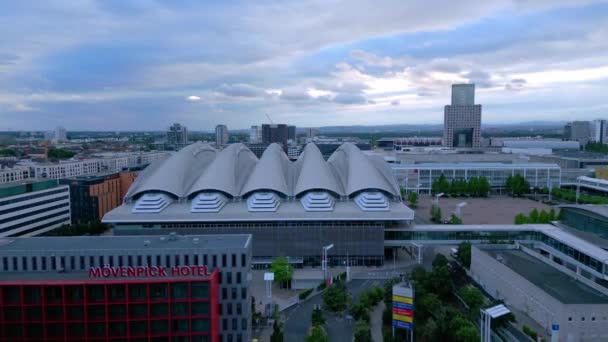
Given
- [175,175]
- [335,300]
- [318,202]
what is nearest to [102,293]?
[335,300]

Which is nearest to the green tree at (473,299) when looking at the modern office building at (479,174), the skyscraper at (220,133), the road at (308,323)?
the road at (308,323)

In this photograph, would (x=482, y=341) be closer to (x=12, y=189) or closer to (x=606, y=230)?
(x=606, y=230)

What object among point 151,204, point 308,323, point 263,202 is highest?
point 263,202

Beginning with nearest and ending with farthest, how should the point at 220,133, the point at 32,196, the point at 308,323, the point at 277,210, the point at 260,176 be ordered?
1. the point at 308,323
2. the point at 277,210
3. the point at 260,176
4. the point at 32,196
5. the point at 220,133

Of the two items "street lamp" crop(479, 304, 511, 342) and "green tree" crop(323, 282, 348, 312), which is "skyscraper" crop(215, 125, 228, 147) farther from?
"street lamp" crop(479, 304, 511, 342)

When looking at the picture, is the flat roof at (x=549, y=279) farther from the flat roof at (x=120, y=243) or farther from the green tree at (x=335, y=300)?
the flat roof at (x=120, y=243)

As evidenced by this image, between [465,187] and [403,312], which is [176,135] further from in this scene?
[403,312]

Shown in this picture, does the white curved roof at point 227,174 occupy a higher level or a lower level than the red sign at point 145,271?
higher
